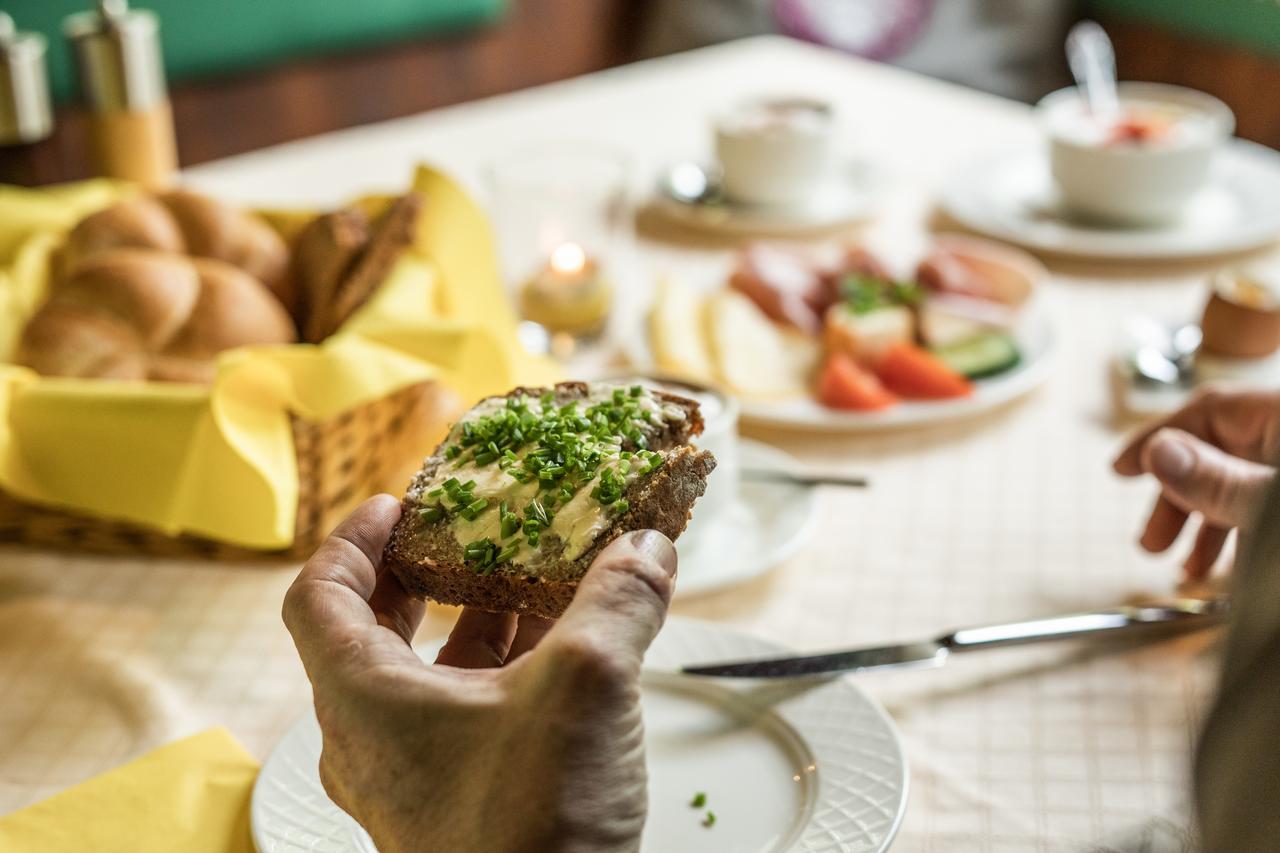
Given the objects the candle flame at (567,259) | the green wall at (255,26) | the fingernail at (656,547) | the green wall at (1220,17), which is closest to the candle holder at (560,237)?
the candle flame at (567,259)

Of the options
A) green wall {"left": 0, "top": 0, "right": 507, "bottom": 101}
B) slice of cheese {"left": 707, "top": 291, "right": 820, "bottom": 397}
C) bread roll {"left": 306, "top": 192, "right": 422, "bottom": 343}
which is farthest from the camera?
green wall {"left": 0, "top": 0, "right": 507, "bottom": 101}

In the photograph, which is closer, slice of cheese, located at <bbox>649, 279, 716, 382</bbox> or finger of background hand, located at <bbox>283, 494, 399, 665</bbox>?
finger of background hand, located at <bbox>283, 494, 399, 665</bbox>

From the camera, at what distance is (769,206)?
1761 mm

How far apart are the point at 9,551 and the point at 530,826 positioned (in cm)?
73

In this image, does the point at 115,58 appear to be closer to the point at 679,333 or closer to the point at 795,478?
the point at 679,333

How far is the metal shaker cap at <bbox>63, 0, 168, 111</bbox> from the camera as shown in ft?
5.19

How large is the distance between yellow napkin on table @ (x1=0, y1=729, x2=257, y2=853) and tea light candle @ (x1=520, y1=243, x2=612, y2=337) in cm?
69

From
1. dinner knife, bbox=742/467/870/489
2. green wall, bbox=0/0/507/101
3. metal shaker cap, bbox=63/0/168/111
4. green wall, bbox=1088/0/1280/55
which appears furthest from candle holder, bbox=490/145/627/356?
green wall, bbox=1088/0/1280/55

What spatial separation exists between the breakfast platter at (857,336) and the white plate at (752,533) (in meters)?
0.13

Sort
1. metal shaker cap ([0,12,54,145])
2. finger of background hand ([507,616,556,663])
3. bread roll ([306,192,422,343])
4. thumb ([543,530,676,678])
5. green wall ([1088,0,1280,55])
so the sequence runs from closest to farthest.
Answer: thumb ([543,530,676,678]), finger of background hand ([507,616,556,663]), bread roll ([306,192,422,343]), metal shaker cap ([0,12,54,145]), green wall ([1088,0,1280,55])

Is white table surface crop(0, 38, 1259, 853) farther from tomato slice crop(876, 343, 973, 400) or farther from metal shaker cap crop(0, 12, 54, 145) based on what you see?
metal shaker cap crop(0, 12, 54, 145)

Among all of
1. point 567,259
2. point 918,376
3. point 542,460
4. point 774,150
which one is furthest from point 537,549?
point 774,150

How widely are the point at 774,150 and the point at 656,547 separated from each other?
47.6 inches

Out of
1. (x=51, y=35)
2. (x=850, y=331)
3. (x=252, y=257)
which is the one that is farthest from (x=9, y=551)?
(x=51, y=35)
